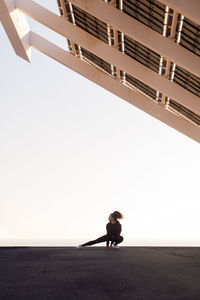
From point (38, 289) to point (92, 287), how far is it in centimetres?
54

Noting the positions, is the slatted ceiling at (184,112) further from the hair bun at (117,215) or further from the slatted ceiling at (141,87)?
the hair bun at (117,215)

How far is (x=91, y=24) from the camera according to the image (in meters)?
13.9

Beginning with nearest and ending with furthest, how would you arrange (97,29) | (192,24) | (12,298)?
(12,298), (192,24), (97,29)

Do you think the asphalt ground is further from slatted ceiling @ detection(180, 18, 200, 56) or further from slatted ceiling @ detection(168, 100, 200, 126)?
slatted ceiling @ detection(168, 100, 200, 126)

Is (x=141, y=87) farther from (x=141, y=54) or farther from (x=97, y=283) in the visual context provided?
(x=97, y=283)

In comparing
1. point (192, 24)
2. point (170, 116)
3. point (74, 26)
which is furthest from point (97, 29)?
point (170, 116)

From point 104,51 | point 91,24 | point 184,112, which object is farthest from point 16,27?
point 184,112

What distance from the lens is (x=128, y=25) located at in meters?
11.4

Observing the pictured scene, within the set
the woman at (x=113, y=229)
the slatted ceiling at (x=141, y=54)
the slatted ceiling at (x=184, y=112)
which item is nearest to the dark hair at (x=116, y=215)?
the woman at (x=113, y=229)

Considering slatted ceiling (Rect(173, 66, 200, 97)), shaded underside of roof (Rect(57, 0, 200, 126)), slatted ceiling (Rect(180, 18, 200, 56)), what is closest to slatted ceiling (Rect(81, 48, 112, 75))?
shaded underside of roof (Rect(57, 0, 200, 126))

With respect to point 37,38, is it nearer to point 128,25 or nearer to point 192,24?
point 128,25

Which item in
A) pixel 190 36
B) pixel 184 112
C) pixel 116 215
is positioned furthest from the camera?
pixel 184 112

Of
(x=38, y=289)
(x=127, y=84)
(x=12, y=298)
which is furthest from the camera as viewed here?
(x=127, y=84)

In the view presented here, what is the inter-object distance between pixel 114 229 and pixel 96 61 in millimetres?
10266
